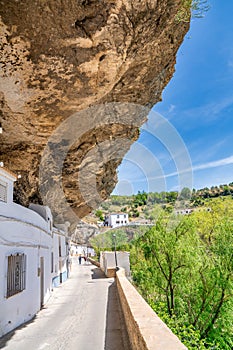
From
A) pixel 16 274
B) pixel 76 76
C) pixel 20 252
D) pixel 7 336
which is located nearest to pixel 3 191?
pixel 20 252

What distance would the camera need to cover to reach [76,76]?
8.12 m

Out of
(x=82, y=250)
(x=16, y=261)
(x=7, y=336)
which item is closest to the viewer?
(x=7, y=336)

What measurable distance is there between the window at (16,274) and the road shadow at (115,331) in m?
2.87

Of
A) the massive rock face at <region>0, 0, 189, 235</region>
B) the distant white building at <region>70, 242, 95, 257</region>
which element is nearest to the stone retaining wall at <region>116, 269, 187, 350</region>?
the massive rock face at <region>0, 0, 189, 235</region>

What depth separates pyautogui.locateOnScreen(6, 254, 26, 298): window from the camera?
7.43 m

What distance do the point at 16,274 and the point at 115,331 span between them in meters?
3.33

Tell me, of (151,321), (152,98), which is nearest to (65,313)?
(151,321)

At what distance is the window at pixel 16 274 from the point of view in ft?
24.4

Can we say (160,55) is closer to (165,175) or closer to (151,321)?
(151,321)

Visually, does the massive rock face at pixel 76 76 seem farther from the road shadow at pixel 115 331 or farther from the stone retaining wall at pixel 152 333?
the road shadow at pixel 115 331

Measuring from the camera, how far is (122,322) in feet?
25.5

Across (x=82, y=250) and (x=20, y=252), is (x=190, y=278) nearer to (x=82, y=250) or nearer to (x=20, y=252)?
(x=20, y=252)

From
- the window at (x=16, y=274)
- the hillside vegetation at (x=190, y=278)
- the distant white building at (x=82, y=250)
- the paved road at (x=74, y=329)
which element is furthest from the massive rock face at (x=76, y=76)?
the distant white building at (x=82, y=250)

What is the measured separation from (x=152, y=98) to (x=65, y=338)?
9798 mm
